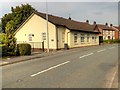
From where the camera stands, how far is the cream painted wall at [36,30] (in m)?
35.6

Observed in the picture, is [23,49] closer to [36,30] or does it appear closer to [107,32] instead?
[36,30]

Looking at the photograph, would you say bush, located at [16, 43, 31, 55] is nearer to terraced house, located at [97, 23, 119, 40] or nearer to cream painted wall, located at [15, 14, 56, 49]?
cream painted wall, located at [15, 14, 56, 49]

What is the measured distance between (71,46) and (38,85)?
30.9m

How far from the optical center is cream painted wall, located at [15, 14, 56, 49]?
117ft

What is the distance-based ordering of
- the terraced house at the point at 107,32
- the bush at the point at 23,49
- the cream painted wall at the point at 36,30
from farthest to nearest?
the terraced house at the point at 107,32 < the cream painted wall at the point at 36,30 < the bush at the point at 23,49

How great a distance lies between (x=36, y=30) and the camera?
38.0 metres

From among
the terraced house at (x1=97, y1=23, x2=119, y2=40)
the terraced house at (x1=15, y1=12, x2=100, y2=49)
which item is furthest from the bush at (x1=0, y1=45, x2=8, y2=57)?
the terraced house at (x1=97, y1=23, x2=119, y2=40)

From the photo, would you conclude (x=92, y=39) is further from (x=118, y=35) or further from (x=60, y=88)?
(x=118, y=35)

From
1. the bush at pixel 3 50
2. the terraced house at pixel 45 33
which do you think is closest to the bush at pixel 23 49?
the bush at pixel 3 50

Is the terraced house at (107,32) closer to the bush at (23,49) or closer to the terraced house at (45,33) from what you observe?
the terraced house at (45,33)

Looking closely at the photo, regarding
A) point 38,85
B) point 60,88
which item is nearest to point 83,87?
point 60,88

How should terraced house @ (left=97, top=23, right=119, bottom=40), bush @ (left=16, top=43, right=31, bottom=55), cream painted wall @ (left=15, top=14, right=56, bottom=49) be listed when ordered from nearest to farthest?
bush @ (left=16, top=43, right=31, bottom=55) → cream painted wall @ (left=15, top=14, right=56, bottom=49) → terraced house @ (left=97, top=23, right=119, bottom=40)

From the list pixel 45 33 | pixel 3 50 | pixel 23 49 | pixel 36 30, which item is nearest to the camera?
pixel 3 50

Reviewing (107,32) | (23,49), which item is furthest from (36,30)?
(107,32)
